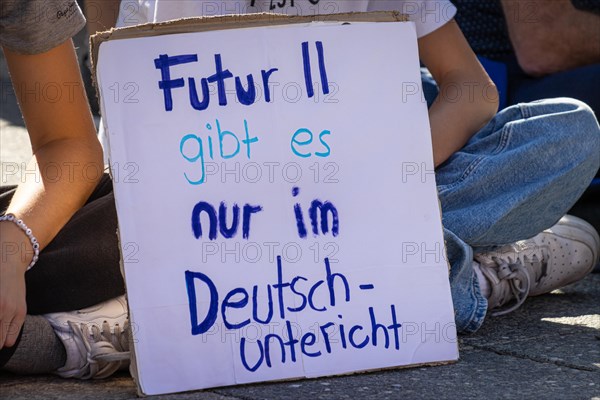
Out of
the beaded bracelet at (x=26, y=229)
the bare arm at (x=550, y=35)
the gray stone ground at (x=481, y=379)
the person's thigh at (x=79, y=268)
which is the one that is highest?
the bare arm at (x=550, y=35)

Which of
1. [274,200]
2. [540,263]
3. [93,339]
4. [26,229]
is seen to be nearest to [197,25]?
[274,200]

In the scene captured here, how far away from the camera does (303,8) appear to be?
7.16 feet

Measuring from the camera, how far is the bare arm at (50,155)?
5.25 feet

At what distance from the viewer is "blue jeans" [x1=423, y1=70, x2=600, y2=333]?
6.86 ft

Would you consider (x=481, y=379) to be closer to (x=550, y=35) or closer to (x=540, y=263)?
(x=540, y=263)

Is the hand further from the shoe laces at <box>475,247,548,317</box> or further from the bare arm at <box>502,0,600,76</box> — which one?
the bare arm at <box>502,0,600,76</box>

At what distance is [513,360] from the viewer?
6.09 feet

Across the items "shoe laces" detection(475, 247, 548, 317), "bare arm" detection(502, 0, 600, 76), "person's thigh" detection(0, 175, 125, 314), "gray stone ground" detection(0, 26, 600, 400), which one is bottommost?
"gray stone ground" detection(0, 26, 600, 400)

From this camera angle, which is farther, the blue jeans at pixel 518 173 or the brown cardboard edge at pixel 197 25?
the blue jeans at pixel 518 173

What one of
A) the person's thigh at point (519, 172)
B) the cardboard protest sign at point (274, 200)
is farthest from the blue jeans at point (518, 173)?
the cardboard protest sign at point (274, 200)

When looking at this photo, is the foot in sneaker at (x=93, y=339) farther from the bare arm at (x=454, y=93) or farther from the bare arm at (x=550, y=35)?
the bare arm at (x=550, y=35)

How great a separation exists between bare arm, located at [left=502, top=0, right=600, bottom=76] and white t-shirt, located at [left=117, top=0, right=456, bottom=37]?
728 millimetres

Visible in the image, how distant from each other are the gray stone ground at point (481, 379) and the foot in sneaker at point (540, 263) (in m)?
0.08

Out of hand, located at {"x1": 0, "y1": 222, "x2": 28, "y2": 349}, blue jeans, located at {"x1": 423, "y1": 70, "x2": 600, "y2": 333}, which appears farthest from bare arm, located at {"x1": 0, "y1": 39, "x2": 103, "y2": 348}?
blue jeans, located at {"x1": 423, "y1": 70, "x2": 600, "y2": 333}
